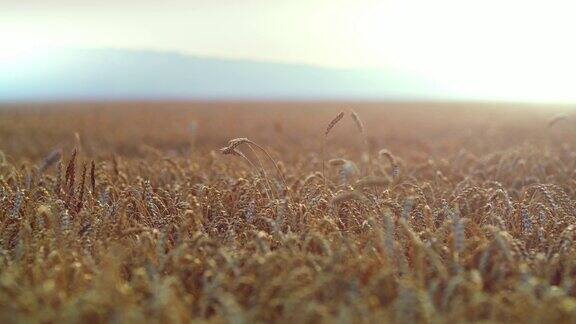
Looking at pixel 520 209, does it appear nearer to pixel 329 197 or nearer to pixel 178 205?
pixel 329 197

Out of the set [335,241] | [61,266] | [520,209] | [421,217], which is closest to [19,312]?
[61,266]

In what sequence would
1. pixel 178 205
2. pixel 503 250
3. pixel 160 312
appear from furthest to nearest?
pixel 178 205
pixel 503 250
pixel 160 312

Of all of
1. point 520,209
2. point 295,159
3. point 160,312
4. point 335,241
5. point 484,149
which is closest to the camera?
point 160,312

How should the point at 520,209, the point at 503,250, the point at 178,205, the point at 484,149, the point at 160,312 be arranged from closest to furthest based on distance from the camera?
the point at 160,312
the point at 503,250
the point at 520,209
the point at 178,205
the point at 484,149

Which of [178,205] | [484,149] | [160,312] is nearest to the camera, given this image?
[160,312]

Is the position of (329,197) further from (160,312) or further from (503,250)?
(160,312)

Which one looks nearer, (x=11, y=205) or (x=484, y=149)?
(x=11, y=205)

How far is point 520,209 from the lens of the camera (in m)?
3.88

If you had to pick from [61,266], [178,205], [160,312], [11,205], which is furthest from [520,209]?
[11,205]

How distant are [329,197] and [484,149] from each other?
729 cm

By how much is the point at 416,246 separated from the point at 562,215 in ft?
5.69

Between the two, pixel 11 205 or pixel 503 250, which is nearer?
pixel 503 250

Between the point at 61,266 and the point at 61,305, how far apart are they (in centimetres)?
34

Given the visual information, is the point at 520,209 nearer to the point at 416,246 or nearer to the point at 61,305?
the point at 416,246
